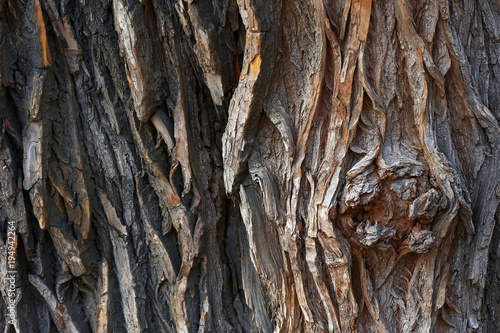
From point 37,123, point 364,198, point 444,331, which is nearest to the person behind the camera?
point 364,198

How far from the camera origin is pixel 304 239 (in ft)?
4.61

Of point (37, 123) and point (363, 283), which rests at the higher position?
point (37, 123)

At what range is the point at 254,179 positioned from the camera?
147 centimetres

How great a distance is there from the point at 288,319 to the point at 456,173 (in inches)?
23.7

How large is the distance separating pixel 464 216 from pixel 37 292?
4.29ft

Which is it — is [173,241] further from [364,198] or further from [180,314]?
[364,198]

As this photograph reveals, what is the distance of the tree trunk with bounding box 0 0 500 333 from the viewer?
53.1 inches

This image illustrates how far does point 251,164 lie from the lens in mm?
1483

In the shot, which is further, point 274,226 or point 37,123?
point 37,123

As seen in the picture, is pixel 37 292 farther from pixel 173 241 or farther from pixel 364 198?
pixel 364 198

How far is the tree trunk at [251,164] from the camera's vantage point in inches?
53.1

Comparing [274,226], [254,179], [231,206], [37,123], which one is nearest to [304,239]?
[274,226]

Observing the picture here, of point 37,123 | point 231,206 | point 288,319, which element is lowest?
point 288,319

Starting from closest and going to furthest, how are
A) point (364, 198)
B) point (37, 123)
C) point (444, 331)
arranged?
point (364, 198) < point (444, 331) < point (37, 123)
